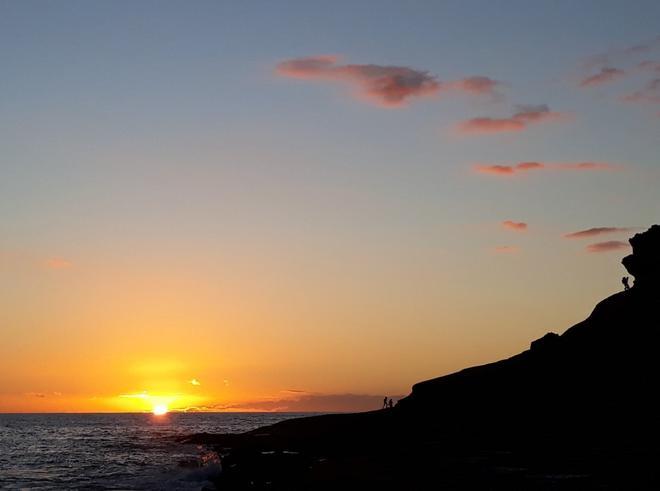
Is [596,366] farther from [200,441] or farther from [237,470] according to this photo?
[200,441]

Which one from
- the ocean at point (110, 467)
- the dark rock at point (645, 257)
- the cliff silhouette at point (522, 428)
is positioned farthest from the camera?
the dark rock at point (645, 257)

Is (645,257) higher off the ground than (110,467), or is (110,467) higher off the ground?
(645,257)

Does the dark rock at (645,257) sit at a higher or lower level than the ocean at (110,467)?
higher

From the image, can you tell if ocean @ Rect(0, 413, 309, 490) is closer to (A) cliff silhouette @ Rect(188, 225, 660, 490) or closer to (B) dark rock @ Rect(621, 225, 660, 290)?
(A) cliff silhouette @ Rect(188, 225, 660, 490)

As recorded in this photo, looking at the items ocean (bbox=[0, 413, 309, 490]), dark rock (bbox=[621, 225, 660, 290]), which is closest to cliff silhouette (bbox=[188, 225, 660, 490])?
dark rock (bbox=[621, 225, 660, 290])

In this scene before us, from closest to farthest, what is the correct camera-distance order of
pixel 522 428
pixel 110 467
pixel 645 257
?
pixel 522 428, pixel 645 257, pixel 110 467

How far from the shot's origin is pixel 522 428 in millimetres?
57312

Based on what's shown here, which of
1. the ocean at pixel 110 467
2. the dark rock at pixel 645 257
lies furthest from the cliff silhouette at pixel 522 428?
the ocean at pixel 110 467

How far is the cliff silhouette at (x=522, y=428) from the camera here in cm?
3806

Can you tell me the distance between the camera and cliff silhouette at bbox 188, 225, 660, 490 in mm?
38062

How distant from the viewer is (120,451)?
354 feet

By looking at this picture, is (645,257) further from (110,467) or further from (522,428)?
(110,467)

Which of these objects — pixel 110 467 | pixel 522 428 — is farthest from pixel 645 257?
pixel 110 467

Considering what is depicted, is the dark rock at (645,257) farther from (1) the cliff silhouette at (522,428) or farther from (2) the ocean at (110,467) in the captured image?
(2) the ocean at (110,467)
